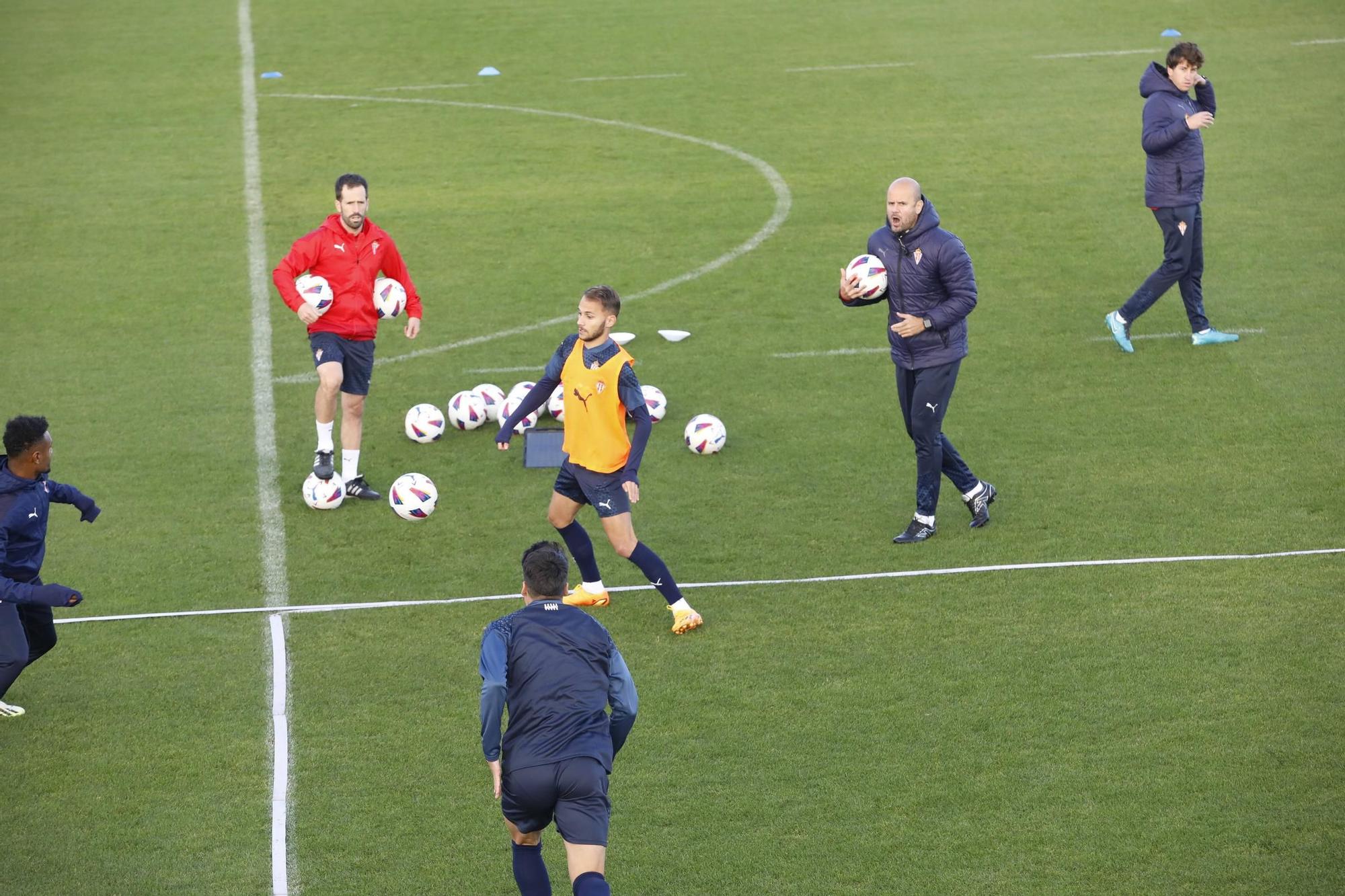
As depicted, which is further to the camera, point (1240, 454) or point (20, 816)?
point (1240, 454)

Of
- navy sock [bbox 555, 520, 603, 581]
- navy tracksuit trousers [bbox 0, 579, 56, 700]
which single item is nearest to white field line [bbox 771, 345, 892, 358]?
navy sock [bbox 555, 520, 603, 581]

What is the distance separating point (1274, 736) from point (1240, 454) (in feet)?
14.1

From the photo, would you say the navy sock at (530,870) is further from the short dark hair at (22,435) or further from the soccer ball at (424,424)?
the soccer ball at (424,424)

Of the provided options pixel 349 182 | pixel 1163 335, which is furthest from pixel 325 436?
pixel 1163 335

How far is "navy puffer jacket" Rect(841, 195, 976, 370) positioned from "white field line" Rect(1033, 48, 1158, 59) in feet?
48.7

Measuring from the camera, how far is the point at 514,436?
44.4 ft

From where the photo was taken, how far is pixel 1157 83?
1421 cm

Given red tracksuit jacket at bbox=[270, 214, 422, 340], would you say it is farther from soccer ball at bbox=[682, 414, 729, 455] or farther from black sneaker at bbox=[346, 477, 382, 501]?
soccer ball at bbox=[682, 414, 729, 455]

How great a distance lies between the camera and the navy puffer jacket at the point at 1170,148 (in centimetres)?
1402

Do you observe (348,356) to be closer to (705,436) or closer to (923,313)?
(705,436)

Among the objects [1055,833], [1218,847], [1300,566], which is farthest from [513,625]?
[1300,566]

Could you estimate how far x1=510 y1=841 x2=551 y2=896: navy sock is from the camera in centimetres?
697

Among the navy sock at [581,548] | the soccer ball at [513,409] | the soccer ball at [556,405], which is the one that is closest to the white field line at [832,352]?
the soccer ball at [556,405]

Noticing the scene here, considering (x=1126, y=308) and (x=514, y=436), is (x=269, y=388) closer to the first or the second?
(x=514, y=436)
